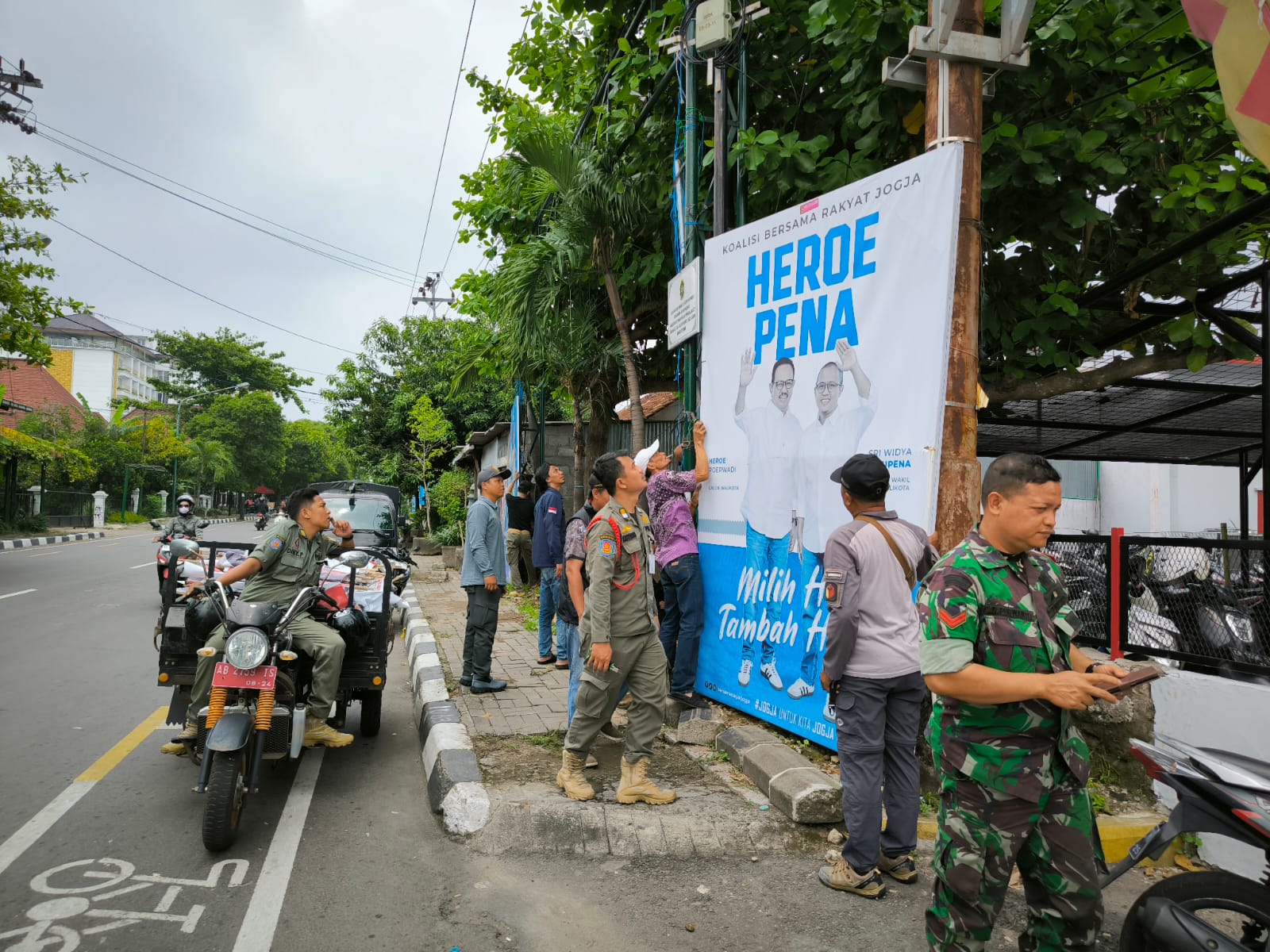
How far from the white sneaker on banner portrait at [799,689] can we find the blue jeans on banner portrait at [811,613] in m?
0.03

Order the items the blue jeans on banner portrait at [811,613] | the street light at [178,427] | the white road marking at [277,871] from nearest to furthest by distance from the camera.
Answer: the white road marking at [277,871] < the blue jeans on banner portrait at [811,613] < the street light at [178,427]

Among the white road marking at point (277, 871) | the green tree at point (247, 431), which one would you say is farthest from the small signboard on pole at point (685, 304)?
the green tree at point (247, 431)

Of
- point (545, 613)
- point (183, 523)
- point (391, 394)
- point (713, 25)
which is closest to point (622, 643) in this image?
point (545, 613)

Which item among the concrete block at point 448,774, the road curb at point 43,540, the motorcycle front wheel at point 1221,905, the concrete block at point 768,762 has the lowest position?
the road curb at point 43,540

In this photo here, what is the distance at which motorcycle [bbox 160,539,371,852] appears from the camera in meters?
3.70

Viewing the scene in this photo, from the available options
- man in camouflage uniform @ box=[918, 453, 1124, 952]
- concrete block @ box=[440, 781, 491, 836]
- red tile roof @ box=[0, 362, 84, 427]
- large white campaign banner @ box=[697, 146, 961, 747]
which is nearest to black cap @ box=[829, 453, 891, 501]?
large white campaign banner @ box=[697, 146, 961, 747]

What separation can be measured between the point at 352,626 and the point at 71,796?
163 centimetres

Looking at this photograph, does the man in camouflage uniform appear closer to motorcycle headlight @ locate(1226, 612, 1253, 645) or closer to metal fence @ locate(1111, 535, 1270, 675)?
metal fence @ locate(1111, 535, 1270, 675)

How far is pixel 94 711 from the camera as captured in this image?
6.07 m

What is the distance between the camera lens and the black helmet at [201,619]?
14.8 feet

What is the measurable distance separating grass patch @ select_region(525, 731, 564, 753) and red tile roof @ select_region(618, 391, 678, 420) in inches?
294

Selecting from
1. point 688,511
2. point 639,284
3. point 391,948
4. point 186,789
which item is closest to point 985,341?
point 688,511

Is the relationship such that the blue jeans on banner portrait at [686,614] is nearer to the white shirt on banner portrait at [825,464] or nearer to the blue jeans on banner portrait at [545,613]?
the white shirt on banner portrait at [825,464]

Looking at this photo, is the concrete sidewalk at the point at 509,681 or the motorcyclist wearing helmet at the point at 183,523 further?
the motorcyclist wearing helmet at the point at 183,523
